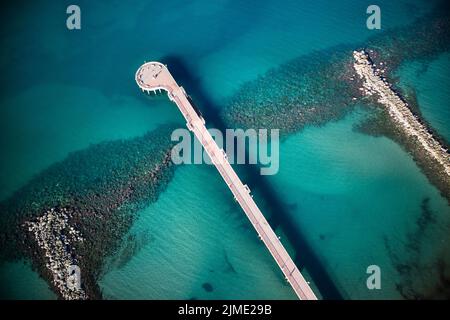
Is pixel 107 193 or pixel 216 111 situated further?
pixel 216 111

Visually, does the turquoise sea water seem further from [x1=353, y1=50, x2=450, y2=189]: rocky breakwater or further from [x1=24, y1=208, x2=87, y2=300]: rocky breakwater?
[x1=353, y1=50, x2=450, y2=189]: rocky breakwater

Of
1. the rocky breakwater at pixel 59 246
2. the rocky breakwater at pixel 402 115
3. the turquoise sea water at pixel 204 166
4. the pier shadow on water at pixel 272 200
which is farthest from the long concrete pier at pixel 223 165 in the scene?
the rocky breakwater at pixel 402 115

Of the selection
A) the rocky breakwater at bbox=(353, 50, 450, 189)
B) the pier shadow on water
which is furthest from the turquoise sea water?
the rocky breakwater at bbox=(353, 50, 450, 189)

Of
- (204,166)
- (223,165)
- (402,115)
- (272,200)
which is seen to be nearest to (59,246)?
(204,166)
